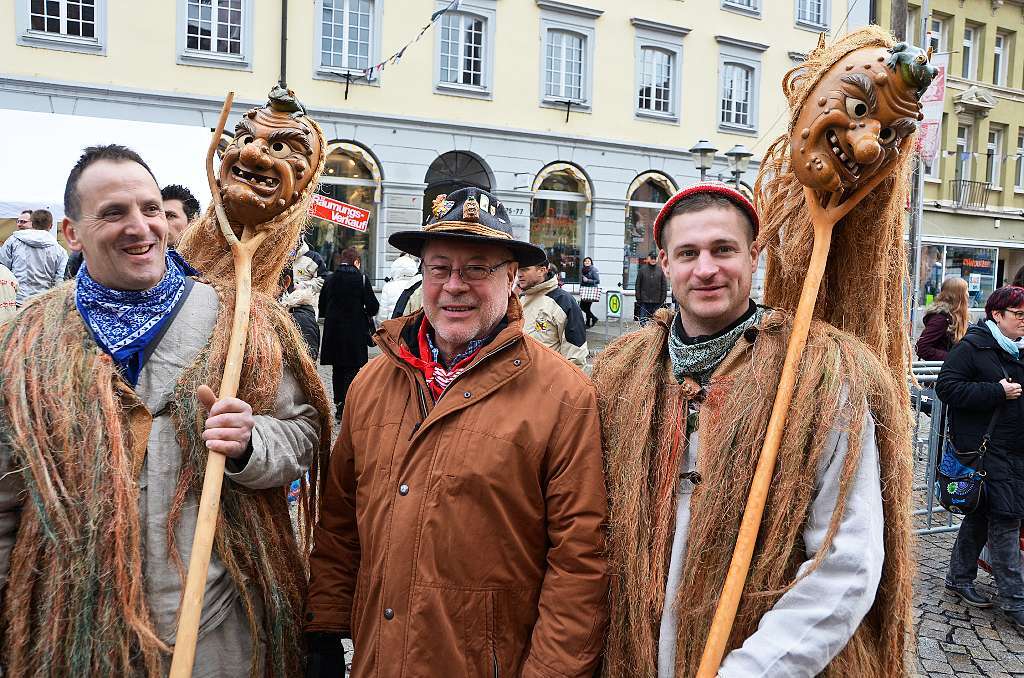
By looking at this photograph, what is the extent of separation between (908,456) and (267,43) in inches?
594

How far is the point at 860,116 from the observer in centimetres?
189

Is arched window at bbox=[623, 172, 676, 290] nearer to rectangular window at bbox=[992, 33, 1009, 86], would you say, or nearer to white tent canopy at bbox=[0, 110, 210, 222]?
white tent canopy at bbox=[0, 110, 210, 222]

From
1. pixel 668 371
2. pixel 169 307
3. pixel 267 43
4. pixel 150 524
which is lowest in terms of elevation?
pixel 150 524

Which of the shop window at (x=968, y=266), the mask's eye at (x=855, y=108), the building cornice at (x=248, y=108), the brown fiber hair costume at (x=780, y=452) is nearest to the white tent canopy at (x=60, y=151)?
the building cornice at (x=248, y=108)

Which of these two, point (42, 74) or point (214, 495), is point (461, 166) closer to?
point (42, 74)

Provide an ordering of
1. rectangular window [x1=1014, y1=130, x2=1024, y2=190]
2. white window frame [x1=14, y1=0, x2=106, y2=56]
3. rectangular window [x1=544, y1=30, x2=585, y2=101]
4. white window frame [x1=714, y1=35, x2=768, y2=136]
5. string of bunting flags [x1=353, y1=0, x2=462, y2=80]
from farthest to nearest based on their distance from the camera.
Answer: rectangular window [x1=1014, y1=130, x2=1024, y2=190], white window frame [x1=714, y1=35, x2=768, y2=136], rectangular window [x1=544, y1=30, x2=585, y2=101], string of bunting flags [x1=353, y1=0, x2=462, y2=80], white window frame [x1=14, y1=0, x2=106, y2=56]

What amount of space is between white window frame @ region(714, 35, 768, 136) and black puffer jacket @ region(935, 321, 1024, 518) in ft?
54.0

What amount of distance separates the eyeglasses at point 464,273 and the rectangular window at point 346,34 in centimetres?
1422

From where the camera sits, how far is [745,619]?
178 cm

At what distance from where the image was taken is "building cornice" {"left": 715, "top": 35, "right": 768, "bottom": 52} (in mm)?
19172

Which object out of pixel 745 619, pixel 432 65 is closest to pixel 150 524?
pixel 745 619

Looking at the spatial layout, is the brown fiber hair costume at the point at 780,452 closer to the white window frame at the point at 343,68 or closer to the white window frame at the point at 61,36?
the white window frame at the point at 343,68

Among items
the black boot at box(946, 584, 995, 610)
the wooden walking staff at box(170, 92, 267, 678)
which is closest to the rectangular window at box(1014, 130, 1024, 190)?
the black boot at box(946, 584, 995, 610)

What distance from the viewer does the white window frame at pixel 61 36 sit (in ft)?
41.9
